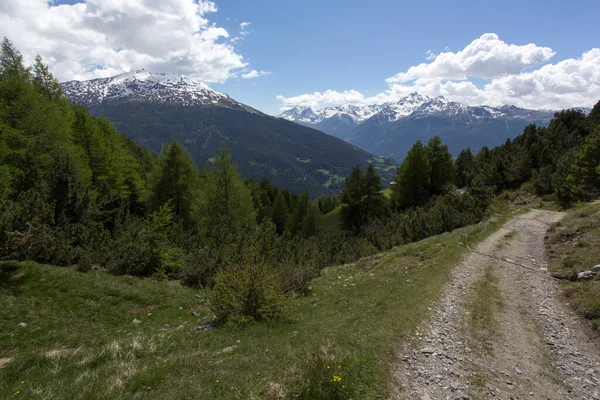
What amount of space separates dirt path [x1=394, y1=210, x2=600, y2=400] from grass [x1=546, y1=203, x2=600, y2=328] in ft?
1.81

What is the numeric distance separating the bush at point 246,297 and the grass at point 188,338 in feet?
2.57

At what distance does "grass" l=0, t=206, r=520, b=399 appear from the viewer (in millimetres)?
6750

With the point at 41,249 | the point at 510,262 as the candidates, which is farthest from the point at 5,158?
the point at 510,262

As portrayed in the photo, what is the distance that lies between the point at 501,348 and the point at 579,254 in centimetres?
1230

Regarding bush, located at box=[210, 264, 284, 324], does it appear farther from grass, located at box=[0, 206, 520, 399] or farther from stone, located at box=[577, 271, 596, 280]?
stone, located at box=[577, 271, 596, 280]

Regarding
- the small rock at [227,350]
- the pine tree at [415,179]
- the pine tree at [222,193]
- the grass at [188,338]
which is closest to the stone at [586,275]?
the grass at [188,338]

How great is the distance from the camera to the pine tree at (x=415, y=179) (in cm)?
5391

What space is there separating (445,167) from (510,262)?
43.6 metres

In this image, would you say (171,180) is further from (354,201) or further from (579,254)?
(579,254)

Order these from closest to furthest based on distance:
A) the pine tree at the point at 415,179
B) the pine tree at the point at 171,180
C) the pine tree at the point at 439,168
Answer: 1. the pine tree at the point at 171,180
2. the pine tree at the point at 415,179
3. the pine tree at the point at 439,168

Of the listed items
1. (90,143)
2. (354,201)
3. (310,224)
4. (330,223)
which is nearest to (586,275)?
(354,201)

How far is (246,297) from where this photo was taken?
13.1 m

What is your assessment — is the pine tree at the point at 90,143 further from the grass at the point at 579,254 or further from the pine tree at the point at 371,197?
the grass at the point at 579,254

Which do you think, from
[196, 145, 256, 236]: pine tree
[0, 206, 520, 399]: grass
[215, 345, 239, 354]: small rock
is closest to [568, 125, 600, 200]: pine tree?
[0, 206, 520, 399]: grass
